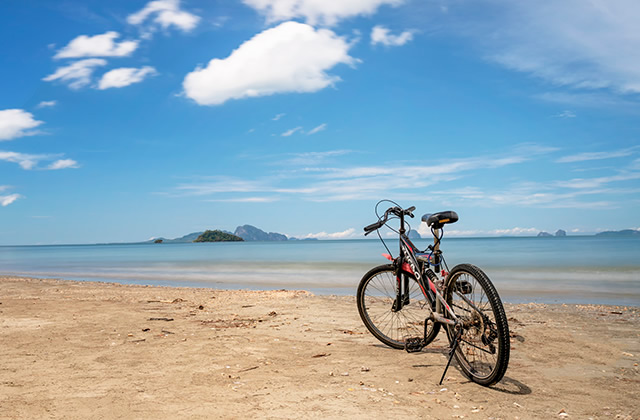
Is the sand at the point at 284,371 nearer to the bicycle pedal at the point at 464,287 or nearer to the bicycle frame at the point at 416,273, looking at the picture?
the bicycle frame at the point at 416,273

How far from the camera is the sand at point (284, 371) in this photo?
11.3 ft

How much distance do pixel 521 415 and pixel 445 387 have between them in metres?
0.76

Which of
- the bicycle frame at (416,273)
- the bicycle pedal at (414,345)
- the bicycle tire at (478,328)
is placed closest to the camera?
the bicycle tire at (478,328)

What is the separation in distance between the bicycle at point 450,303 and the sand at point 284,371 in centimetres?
19

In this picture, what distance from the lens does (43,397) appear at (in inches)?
143

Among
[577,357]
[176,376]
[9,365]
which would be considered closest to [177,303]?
[9,365]

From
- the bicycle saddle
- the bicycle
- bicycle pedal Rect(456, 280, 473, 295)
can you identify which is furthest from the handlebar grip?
bicycle pedal Rect(456, 280, 473, 295)

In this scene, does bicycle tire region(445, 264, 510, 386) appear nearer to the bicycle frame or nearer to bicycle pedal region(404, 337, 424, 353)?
the bicycle frame

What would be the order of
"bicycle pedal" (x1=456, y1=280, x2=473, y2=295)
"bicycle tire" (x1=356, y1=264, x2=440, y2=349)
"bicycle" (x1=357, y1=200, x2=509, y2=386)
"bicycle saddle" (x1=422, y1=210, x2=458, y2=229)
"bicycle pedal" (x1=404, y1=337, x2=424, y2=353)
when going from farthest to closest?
"bicycle tire" (x1=356, y1=264, x2=440, y2=349), "bicycle pedal" (x1=404, y1=337, x2=424, y2=353), "bicycle saddle" (x1=422, y1=210, x2=458, y2=229), "bicycle pedal" (x1=456, y1=280, x2=473, y2=295), "bicycle" (x1=357, y1=200, x2=509, y2=386)

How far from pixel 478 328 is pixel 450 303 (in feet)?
1.66

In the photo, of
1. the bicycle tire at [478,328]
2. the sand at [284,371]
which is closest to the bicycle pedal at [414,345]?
the sand at [284,371]

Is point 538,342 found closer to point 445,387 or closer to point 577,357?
point 577,357

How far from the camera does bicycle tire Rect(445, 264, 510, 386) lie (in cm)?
375

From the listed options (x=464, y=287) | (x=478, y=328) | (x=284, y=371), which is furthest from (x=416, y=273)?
(x=284, y=371)
